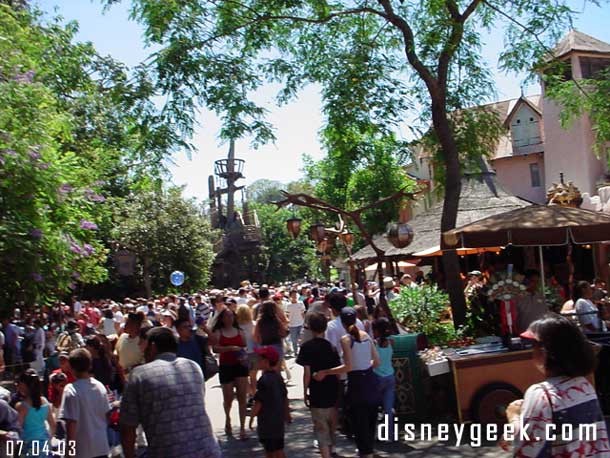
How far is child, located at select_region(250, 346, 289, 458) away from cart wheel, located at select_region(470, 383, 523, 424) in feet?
9.25

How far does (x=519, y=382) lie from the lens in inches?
341

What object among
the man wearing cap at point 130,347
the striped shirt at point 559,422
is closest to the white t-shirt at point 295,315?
the man wearing cap at point 130,347

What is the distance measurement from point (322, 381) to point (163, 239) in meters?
31.6

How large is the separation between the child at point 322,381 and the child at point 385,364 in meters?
1.31

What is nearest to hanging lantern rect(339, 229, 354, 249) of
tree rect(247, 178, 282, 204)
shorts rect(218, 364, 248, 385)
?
A: shorts rect(218, 364, 248, 385)

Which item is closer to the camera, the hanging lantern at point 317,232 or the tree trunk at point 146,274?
the hanging lantern at point 317,232

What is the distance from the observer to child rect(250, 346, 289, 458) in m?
6.75

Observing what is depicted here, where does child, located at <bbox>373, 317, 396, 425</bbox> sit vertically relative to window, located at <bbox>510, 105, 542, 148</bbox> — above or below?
below

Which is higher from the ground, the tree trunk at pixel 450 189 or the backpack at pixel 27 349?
the tree trunk at pixel 450 189

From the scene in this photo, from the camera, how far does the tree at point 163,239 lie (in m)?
37.4

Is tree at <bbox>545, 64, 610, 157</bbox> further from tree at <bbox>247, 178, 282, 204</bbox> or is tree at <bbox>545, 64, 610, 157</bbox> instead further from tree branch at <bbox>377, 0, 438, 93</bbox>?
tree at <bbox>247, 178, 282, 204</bbox>

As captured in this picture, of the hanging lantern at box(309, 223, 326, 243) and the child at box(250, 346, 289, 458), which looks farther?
the hanging lantern at box(309, 223, 326, 243)
